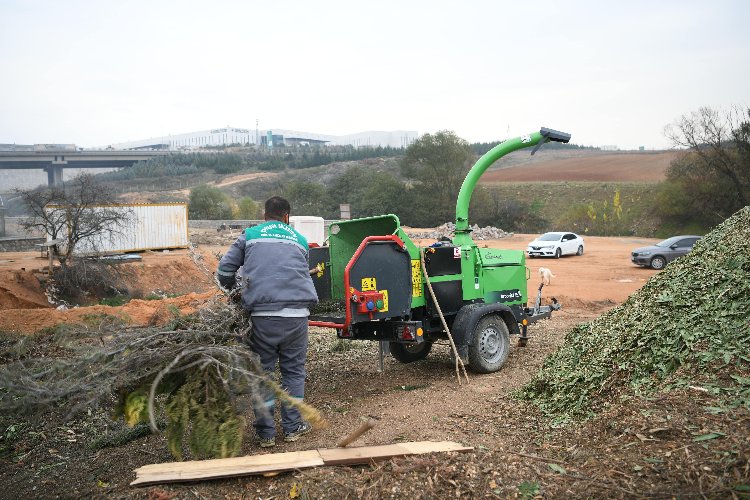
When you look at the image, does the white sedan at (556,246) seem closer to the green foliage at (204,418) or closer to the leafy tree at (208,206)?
the green foliage at (204,418)

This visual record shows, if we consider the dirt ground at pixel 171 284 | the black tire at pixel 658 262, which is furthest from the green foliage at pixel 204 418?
the black tire at pixel 658 262

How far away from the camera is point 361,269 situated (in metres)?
7.03

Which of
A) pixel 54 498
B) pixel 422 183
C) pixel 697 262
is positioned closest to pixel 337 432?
pixel 54 498

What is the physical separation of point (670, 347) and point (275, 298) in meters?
3.48

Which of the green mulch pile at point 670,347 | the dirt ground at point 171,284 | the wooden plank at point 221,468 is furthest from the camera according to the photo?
the dirt ground at point 171,284

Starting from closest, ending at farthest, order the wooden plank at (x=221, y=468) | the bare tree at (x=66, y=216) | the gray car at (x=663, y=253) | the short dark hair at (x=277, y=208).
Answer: the wooden plank at (x=221, y=468)
the short dark hair at (x=277, y=208)
the bare tree at (x=66, y=216)
the gray car at (x=663, y=253)

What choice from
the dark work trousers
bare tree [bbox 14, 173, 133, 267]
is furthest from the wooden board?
bare tree [bbox 14, 173, 133, 267]

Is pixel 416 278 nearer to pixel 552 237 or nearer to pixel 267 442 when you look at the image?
pixel 267 442

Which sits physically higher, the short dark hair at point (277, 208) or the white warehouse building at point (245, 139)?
the white warehouse building at point (245, 139)

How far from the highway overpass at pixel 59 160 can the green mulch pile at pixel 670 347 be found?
27.9m

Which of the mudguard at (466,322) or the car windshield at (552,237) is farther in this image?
the car windshield at (552,237)

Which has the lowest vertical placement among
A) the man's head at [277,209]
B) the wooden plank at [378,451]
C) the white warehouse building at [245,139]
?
the wooden plank at [378,451]

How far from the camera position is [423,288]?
789 cm

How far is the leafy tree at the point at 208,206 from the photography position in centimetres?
5534
